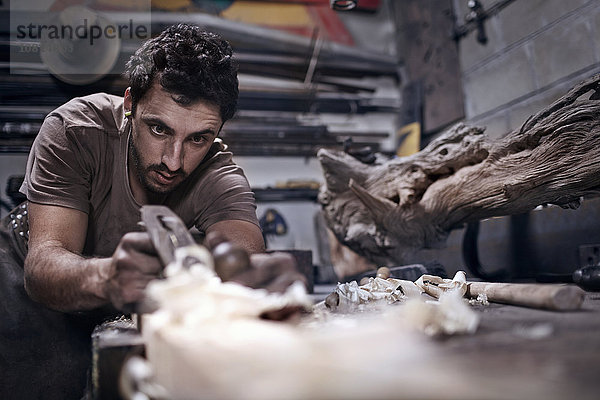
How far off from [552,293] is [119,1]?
4.77 meters

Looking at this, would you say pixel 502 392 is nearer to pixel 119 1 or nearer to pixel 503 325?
pixel 503 325

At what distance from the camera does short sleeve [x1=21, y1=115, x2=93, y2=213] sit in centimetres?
151

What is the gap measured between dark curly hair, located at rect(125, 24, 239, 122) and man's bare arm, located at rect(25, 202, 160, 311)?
0.47m

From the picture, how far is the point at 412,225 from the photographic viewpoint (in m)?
2.65

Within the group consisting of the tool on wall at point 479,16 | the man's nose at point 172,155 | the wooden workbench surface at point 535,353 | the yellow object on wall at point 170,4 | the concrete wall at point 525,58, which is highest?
the yellow object on wall at point 170,4

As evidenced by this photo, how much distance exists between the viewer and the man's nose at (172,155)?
1.60 metres

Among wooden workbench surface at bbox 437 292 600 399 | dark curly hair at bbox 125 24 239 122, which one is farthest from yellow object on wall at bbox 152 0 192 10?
wooden workbench surface at bbox 437 292 600 399

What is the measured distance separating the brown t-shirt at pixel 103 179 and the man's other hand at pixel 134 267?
665 mm

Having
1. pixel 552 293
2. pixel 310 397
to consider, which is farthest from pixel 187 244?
pixel 552 293

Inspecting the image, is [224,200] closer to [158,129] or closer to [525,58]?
[158,129]

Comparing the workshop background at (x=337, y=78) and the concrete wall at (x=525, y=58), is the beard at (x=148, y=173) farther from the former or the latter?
the concrete wall at (x=525, y=58)

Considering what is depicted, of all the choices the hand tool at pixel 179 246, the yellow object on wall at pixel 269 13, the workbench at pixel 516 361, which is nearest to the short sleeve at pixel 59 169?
the hand tool at pixel 179 246

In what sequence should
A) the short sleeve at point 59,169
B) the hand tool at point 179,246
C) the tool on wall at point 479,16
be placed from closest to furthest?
the hand tool at point 179,246, the short sleeve at point 59,169, the tool on wall at point 479,16

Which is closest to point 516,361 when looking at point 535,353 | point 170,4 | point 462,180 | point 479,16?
point 535,353
